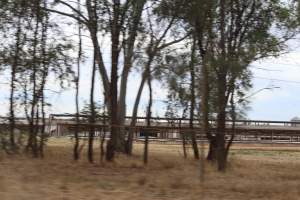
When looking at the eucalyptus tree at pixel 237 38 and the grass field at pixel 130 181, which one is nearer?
the grass field at pixel 130 181

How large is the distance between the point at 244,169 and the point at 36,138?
693cm

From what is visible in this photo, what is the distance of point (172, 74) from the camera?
736 inches

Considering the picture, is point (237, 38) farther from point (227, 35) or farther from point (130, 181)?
point (130, 181)

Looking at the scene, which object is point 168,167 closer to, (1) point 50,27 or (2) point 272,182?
(2) point 272,182

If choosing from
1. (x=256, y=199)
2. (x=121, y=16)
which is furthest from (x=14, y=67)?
(x=256, y=199)

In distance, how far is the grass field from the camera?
40.3ft

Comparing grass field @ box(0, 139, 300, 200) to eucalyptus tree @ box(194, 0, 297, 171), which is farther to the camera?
eucalyptus tree @ box(194, 0, 297, 171)

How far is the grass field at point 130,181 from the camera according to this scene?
12297 millimetres

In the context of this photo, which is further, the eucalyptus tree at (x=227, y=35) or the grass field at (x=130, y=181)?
the eucalyptus tree at (x=227, y=35)

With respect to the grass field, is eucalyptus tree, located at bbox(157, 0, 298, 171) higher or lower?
higher

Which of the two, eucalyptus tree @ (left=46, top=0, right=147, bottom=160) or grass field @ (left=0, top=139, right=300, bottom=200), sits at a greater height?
eucalyptus tree @ (left=46, top=0, right=147, bottom=160)

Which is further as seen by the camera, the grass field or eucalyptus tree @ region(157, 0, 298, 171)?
eucalyptus tree @ region(157, 0, 298, 171)

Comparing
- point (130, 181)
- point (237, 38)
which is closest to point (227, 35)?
point (237, 38)

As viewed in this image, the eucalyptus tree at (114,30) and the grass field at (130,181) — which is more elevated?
the eucalyptus tree at (114,30)
